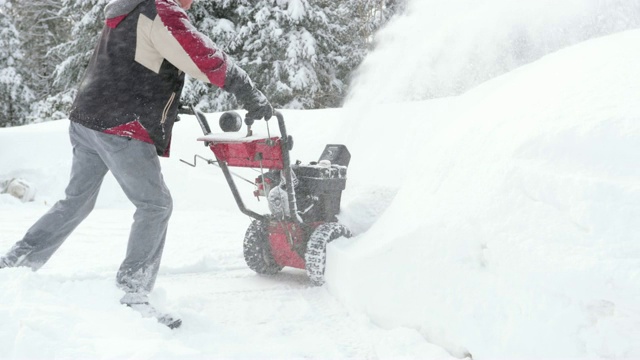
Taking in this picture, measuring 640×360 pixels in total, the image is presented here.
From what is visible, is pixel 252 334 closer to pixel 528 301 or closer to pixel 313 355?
pixel 313 355

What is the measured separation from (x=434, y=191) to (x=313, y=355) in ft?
2.98

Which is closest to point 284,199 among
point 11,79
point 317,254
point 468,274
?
point 317,254

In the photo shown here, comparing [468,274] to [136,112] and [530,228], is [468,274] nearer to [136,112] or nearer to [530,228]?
[530,228]

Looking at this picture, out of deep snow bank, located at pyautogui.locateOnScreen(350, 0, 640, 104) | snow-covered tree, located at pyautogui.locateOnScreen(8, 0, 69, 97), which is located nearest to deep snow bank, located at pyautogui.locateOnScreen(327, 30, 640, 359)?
deep snow bank, located at pyautogui.locateOnScreen(350, 0, 640, 104)

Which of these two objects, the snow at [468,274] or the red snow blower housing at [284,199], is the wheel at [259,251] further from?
the snow at [468,274]

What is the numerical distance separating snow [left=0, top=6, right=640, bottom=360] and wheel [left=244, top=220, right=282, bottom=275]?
0.12 m

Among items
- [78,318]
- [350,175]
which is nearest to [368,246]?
[78,318]

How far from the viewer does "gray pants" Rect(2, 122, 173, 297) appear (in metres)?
2.35

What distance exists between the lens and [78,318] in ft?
6.25

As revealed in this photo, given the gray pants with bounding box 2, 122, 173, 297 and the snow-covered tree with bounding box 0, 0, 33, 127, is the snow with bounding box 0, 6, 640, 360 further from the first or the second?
the snow-covered tree with bounding box 0, 0, 33, 127

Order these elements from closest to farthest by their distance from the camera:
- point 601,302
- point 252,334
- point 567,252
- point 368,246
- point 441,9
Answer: point 601,302, point 567,252, point 252,334, point 368,246, point 441,9

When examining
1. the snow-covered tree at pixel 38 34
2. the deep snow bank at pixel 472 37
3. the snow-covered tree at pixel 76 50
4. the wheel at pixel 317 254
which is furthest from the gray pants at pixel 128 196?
the snow-covered tree at pixel 38 34

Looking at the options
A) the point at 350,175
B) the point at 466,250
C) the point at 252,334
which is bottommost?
the point at 350,175

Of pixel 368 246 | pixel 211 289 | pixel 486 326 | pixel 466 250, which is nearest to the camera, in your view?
pixel 486 326
